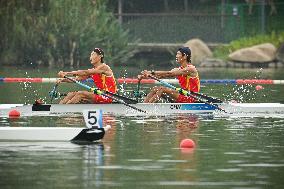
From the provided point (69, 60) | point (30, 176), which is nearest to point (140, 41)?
point (69, 60)

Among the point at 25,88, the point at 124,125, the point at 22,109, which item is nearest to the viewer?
the point at 124,125

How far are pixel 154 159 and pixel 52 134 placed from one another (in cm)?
319

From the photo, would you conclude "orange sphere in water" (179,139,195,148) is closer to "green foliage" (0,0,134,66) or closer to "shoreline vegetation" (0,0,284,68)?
"shoreline vegetation" (0,0,284,68)

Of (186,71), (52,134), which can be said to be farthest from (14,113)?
(52,134)

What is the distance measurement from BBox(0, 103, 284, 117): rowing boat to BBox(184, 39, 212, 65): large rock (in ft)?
131

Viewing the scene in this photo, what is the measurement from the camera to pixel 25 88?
1831 inches

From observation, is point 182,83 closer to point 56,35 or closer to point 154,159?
point 154,159

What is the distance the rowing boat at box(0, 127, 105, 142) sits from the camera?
82.5 feet

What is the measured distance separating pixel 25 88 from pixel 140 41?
31661mm

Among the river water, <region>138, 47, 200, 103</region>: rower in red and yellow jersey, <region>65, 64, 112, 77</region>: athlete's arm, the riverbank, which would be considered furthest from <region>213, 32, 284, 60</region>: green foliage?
the river water

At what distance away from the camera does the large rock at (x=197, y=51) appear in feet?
243

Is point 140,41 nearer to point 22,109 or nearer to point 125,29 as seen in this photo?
point 125,29

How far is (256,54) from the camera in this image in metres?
71.4

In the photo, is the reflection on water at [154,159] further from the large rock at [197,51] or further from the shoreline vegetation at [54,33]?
the large rock at [197,51]
